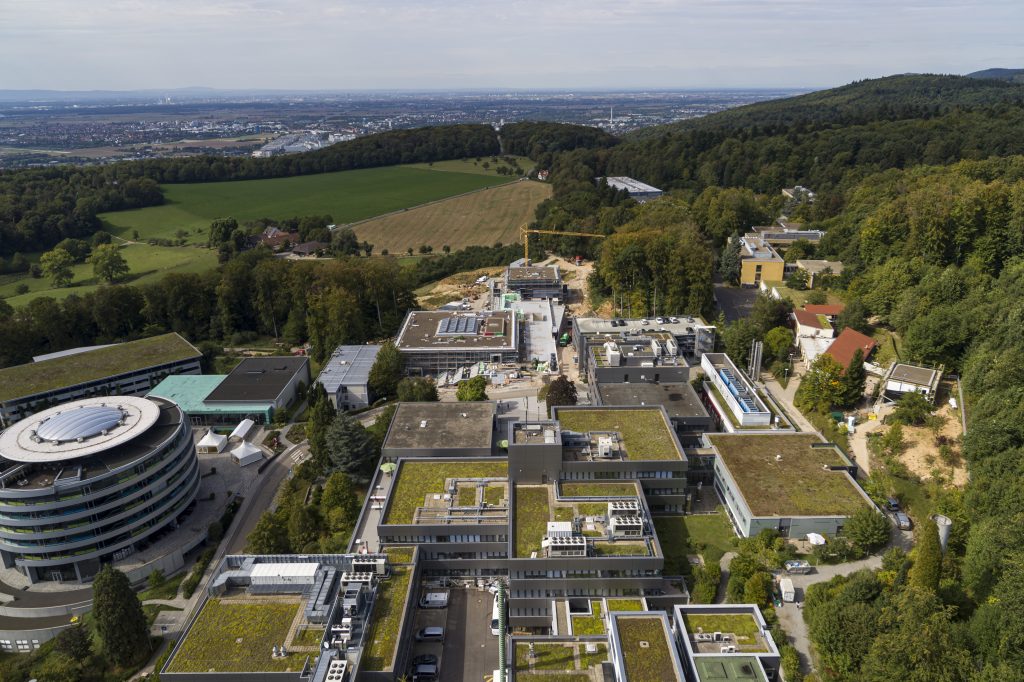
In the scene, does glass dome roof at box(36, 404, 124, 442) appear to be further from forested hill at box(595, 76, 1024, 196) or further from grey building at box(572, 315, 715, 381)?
forested hill at box(595, 76, 1024, 196)

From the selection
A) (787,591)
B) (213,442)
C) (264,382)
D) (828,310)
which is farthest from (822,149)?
(213,442)

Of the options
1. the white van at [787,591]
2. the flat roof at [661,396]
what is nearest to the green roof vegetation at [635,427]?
the flat roof at [661,396]

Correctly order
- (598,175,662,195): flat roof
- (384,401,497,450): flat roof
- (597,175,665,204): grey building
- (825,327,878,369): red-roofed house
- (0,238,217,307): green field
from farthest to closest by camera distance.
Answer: (598,175,662,195): flat roof
(597,175,665,204): grey building
(0,238,217,307): green field
(825,327,878,369): red-roofed house
(384,401,497,450): flat roof

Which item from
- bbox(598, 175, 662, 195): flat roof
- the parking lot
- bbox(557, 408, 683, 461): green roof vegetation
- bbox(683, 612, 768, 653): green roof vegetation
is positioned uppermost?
bbox(598, 175, 662, 195): flat roof

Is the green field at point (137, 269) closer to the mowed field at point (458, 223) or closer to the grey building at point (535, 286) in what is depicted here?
the mowed field at point (458, 223)

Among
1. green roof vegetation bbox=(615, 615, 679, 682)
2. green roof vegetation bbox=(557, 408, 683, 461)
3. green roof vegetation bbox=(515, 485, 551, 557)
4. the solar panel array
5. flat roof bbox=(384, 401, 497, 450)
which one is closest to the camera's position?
green roof vegetation bbox=(615, 615, 679, 682)

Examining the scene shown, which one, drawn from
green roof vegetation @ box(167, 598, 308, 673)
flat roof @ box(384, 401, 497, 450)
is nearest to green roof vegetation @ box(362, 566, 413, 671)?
green roof vegetation @ box(167, 598, 308, 673)
